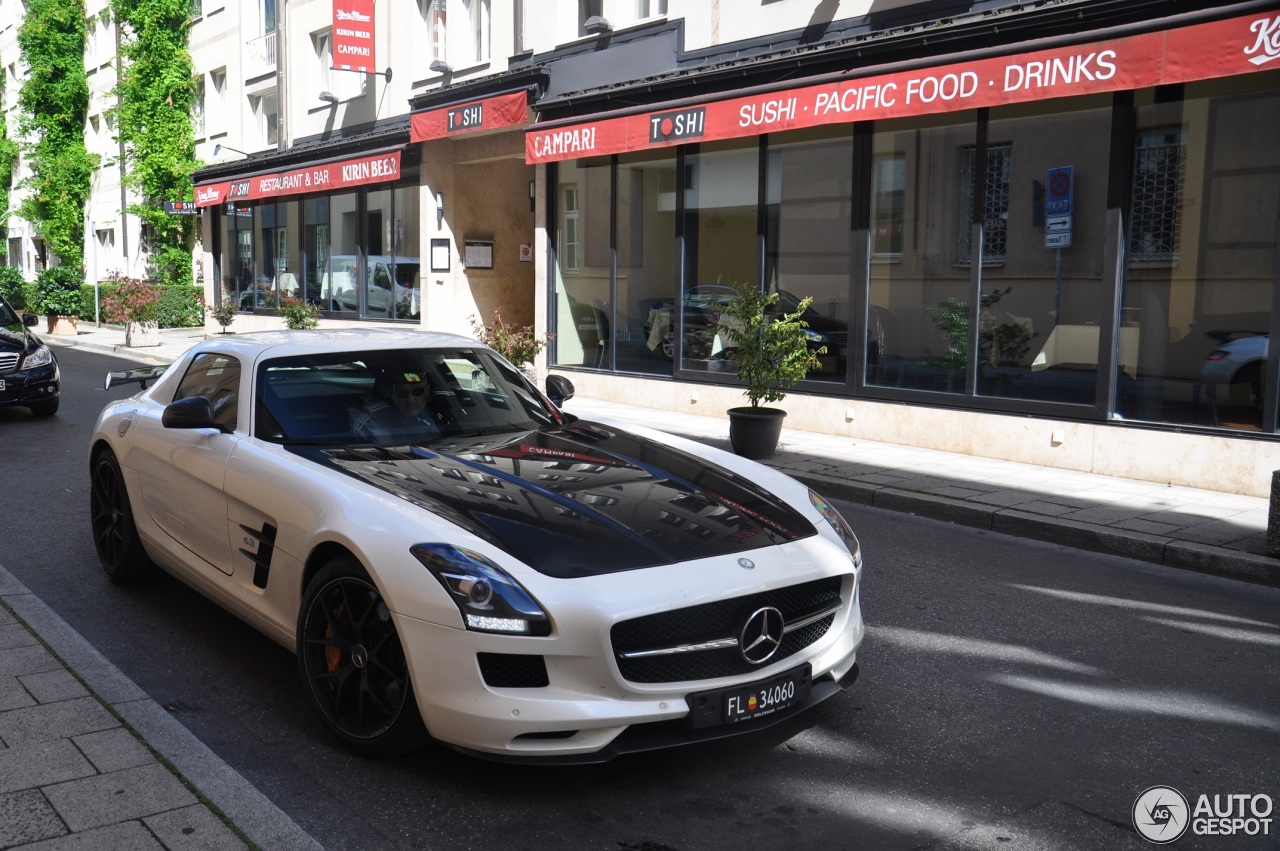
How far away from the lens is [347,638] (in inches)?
152

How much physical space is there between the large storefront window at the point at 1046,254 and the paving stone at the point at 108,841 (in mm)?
9217

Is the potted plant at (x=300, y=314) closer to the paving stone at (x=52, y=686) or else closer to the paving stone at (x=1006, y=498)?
the paving stone at (x=1006, y=498)

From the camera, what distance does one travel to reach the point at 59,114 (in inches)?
1507

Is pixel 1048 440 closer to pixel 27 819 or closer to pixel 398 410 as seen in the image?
pixel 398 410

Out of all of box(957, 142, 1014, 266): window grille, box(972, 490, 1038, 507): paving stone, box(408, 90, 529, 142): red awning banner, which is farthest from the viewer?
box(408, 90, 529, 142): red awning banner

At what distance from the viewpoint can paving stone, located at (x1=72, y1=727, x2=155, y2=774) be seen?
140 inches

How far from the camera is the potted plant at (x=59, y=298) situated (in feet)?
96.1

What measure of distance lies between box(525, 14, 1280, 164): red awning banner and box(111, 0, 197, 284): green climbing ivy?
2084cm

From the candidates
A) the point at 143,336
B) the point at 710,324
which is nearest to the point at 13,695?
the point at 710,324

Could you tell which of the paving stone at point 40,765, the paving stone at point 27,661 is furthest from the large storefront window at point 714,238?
the paving stone at point 40,765

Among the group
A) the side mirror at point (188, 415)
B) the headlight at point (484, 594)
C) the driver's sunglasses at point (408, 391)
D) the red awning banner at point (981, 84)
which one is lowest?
the headlight at point (484, 594)

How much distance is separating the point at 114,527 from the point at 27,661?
1.56 meters

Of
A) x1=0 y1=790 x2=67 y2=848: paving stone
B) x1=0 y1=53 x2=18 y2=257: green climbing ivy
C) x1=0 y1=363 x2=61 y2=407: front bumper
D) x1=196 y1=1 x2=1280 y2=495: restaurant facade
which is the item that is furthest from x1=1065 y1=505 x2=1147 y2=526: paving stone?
x1=0 y1=53 x2=18 y2=257: green climbing ivy

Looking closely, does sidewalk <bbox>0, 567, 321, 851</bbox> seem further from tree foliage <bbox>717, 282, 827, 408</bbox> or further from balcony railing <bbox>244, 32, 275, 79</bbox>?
balcony railing <bbox>244, 32, 275, 79</bbox>
